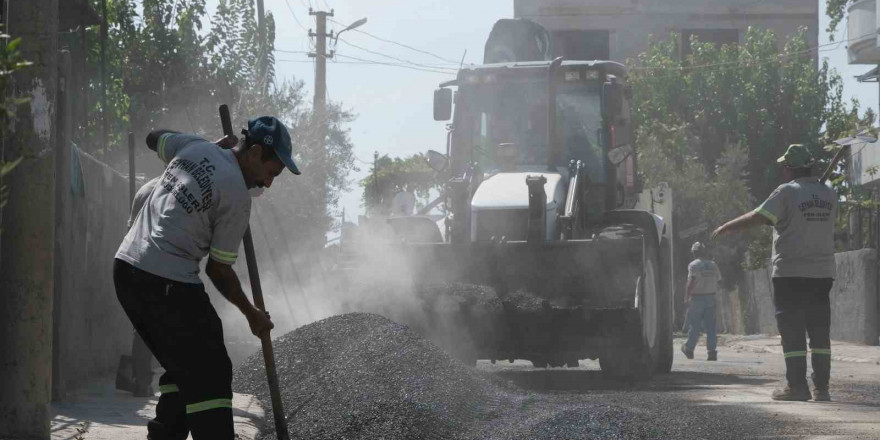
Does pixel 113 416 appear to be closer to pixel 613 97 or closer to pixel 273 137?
pixel 273 137

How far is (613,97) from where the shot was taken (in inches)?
473

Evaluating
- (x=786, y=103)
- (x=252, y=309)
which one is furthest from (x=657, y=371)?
(x=786, y=103)

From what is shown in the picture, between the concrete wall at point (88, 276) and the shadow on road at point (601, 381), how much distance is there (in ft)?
10.9

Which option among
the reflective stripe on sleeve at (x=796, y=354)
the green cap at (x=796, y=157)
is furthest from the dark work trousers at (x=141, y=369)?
the green cap at (x=796, y=157)

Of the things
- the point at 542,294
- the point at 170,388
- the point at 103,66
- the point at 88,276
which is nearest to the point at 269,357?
the point at 170,388

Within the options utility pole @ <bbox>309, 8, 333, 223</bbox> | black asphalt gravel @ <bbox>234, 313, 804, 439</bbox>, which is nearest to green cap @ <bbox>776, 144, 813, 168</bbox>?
Answer: black asphalt gravel @ <bbox>234, 313, 804, 439</bbox>

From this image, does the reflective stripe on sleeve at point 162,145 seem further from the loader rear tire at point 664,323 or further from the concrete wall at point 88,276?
the loader rear tire at point 664,323

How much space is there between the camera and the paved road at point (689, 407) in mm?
6941

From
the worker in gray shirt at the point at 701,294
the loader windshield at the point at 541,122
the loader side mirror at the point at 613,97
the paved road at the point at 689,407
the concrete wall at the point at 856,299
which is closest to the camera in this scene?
the paved road at the point at 689,407

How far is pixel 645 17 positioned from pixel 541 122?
3956 centimetres

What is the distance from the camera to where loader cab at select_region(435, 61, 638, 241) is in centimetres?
1235

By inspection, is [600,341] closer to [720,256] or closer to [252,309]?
[252,309]

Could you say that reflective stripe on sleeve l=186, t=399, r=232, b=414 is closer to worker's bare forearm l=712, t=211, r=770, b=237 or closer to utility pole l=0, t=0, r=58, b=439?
utility pole l=0, t=0, r=58, b=439

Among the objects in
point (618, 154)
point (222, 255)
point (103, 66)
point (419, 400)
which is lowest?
point (419, 400)
